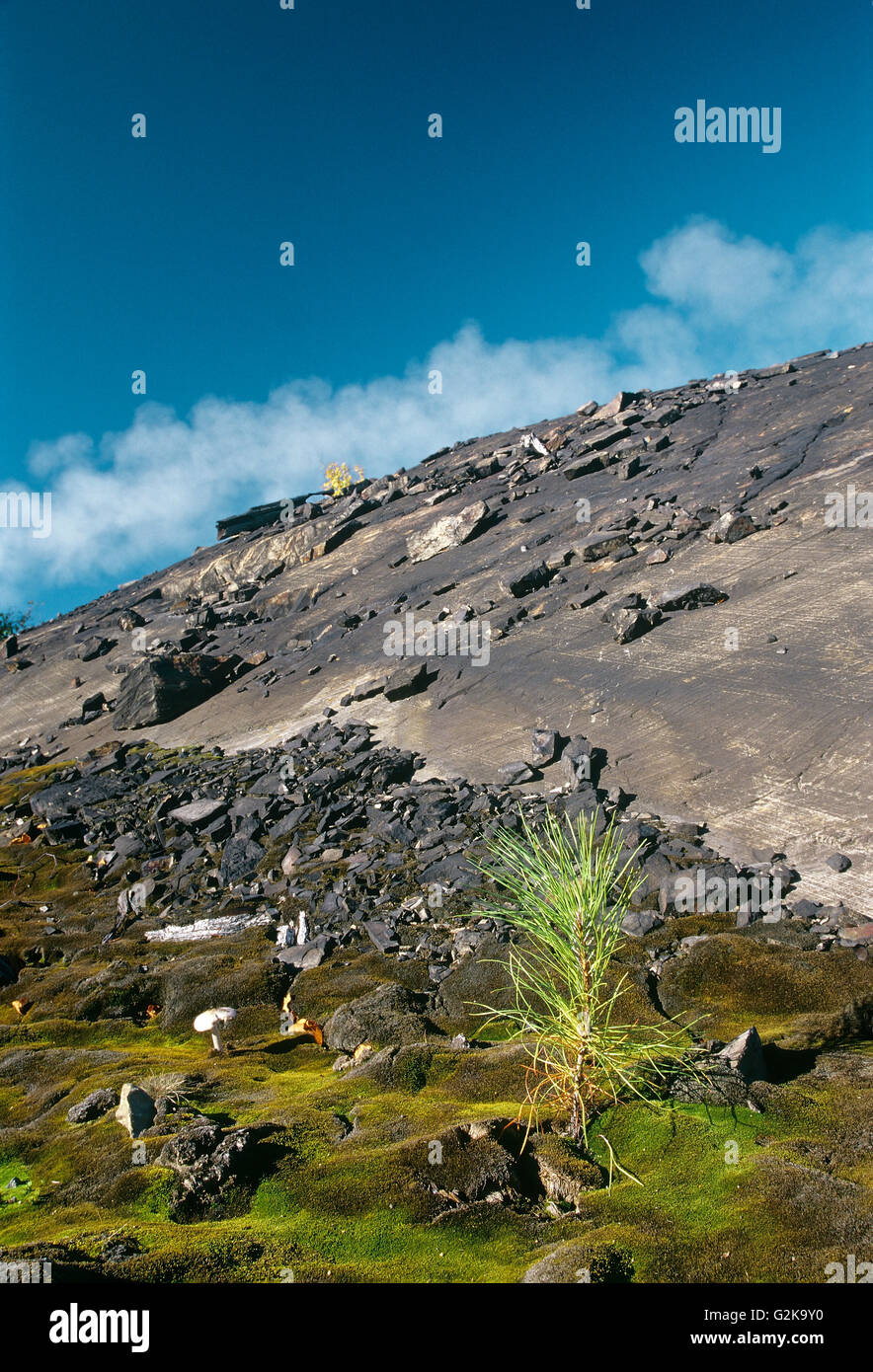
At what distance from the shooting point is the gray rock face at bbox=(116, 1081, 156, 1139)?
5817mm

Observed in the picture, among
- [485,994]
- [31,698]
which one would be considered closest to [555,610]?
[485,994]

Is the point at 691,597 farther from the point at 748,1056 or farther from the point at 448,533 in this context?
the point at 448,533

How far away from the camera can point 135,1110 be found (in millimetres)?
5930

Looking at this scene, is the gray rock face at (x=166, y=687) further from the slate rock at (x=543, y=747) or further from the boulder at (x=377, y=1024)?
the boulder at (x=377, y=1024)

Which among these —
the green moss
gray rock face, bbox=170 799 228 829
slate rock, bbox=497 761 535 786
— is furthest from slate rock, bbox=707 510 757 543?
gray rock face, bbox=170 799 228 829

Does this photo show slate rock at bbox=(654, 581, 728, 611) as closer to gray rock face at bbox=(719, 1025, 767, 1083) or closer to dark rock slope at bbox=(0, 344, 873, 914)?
dark rock slope at bbox=(0, 344, 873, 914)

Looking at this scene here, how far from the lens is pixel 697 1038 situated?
22.6ft

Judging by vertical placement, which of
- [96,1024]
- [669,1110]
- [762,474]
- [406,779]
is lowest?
[96,1024]

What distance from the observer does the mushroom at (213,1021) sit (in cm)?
862

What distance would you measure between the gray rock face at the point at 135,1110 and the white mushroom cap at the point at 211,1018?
2.58 m
